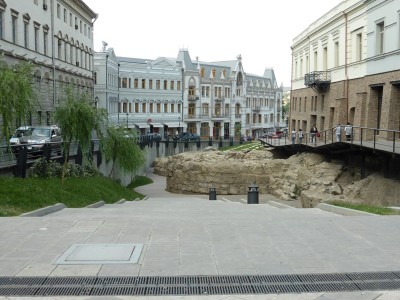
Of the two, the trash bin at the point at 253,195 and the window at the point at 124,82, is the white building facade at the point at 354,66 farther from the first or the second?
the window at the point at 124,82

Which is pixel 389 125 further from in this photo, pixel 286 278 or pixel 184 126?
pixel 184 126

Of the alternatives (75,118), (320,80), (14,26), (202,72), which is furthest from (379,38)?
(202,72)

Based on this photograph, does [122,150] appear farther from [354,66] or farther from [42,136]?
[354,66]

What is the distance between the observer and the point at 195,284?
19.8ft

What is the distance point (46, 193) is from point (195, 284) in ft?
36.1

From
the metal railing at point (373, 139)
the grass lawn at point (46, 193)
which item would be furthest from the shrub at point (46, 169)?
the metal railing at point (373, 139)

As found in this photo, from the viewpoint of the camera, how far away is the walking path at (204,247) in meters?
6.47

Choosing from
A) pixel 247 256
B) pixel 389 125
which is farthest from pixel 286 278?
pixel 389 125

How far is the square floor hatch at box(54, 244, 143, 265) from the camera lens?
22.4 feet

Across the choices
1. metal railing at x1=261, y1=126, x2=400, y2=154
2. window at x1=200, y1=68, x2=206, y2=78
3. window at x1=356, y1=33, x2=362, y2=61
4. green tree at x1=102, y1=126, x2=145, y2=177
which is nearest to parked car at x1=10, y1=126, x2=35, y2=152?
green tree at x1=102, y1=126, x2=145, y2=177

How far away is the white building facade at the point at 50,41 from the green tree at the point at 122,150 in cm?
424

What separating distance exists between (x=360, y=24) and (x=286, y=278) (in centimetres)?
2769

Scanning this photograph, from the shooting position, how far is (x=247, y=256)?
23.4 ft

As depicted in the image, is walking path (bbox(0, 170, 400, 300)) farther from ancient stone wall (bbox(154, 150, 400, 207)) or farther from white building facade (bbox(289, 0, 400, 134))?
white building facade (bbox(289, 0, 400, 134))
